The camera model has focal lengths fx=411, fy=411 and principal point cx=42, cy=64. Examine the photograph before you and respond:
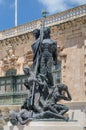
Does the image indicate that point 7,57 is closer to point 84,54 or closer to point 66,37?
point 66,37

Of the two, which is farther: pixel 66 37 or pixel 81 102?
pixel 66 37

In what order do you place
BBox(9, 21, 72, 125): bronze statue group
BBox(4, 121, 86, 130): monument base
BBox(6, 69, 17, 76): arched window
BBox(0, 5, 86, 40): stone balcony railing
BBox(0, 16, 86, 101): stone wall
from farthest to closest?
BBox(6, 69, 17, 76): arched window < BBox(0, 5, 86, 40): stone balcony railing < BBox(0, 16, 86, 101): stone wall < BBox(9, 21, 72, 125): bronze statue group < BBox(4, 121, 86, 130): monument base

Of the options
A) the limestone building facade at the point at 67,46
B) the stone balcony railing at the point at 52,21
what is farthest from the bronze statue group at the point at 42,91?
the stone balcony railing at the point at 52,21

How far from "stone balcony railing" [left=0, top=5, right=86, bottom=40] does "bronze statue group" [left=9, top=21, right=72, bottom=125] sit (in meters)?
13.3

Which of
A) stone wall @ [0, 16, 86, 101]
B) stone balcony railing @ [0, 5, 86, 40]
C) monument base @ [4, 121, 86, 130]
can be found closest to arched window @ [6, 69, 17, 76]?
stone wall @ [0, 16, 86, 101]

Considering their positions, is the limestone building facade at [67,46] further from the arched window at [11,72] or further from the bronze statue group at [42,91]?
the bronze statue group at [42,91]

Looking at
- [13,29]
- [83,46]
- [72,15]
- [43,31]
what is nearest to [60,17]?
[72,15]

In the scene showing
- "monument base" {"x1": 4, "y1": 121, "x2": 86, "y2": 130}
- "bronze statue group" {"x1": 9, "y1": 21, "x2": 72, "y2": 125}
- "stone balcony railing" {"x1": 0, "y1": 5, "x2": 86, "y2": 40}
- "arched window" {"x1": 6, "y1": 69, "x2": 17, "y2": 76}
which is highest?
"stone balcony railing" {"x1": 0, "y1": 5, "x2": 86, "y2": 40}

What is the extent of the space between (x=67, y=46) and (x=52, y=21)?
94.0 inches

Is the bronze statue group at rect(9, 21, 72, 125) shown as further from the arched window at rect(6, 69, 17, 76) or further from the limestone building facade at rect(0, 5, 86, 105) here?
the arched window at rect(6, 69, 17, 76)

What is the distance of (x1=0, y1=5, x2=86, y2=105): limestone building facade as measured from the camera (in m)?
23.2

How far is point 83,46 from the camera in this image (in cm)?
2341

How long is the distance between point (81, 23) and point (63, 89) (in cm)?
1361

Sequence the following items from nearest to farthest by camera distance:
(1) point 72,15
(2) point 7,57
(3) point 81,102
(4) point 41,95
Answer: (4) point 41,95, (3) point 81,102, (1) point 72,15, (2) point 7,57
